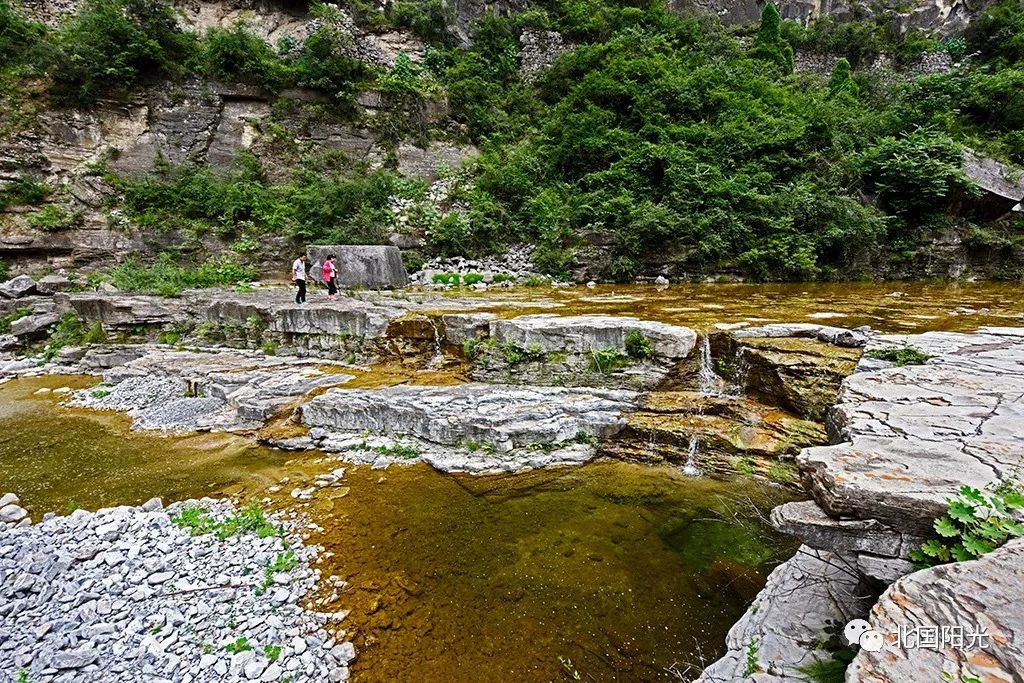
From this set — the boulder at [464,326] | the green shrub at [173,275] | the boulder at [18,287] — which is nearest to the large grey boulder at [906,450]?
the boulder at [464,326]

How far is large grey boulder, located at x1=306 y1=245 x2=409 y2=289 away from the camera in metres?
11.7

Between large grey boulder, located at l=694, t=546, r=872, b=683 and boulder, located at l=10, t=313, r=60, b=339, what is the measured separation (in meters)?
14.9

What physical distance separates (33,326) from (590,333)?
1324 centimetres

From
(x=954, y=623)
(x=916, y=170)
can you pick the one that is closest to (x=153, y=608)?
(x=954, y=623)

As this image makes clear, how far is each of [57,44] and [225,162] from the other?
19.9ft

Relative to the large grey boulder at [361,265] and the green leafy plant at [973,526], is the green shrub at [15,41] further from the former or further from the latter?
the green leafy plant at [973,526]

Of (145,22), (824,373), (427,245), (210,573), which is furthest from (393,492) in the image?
(145,22)

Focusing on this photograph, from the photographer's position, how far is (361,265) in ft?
38.8

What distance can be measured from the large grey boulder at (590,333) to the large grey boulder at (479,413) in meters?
0.70

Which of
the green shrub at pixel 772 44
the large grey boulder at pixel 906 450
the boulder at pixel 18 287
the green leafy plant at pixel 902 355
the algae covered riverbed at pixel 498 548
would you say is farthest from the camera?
the green shrub at pixel 772 44

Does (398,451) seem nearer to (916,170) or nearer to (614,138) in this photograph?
(614,138)

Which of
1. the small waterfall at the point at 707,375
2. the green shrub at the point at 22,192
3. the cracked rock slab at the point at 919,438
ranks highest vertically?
the green shrub at the point at 22,192

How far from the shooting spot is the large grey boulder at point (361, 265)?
11.7m

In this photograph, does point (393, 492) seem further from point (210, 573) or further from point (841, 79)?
point (841, 79)
